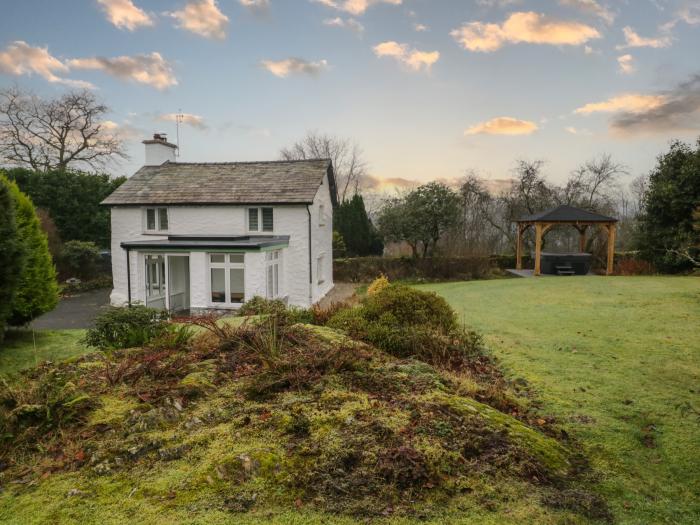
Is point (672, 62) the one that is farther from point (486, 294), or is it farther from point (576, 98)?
point (486, 294)

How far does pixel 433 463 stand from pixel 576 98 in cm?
1899

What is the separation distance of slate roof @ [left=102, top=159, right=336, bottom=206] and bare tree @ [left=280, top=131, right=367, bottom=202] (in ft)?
98.6

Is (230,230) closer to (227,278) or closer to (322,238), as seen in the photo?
(227,278)

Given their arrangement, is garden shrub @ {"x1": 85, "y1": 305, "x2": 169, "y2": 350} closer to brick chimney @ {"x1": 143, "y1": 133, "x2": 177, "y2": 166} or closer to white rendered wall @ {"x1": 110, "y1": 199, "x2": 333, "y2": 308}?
white rendered wall @ {"x1": 110, "y1": 199, "x2": 333, "y2": 308}

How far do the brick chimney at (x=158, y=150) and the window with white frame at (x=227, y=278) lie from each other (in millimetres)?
10188

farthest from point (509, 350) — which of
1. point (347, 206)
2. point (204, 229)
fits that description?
point (347, 206)

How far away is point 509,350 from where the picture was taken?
329 inches

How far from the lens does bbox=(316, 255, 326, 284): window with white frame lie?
22328 mm

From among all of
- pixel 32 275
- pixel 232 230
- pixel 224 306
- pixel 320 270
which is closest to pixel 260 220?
pixel 232 230

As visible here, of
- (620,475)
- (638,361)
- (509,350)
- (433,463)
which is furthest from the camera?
(509,350)

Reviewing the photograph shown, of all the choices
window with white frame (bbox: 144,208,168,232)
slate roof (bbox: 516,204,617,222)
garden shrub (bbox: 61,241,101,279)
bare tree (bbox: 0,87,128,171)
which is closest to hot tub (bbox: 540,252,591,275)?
slate roof (bbox: 516,204,617,222)

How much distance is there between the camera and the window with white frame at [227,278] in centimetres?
1748

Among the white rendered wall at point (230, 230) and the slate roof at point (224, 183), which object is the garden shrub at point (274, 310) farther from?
the slate roof at point (224, 183)

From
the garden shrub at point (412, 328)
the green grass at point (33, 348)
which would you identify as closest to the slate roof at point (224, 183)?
the green grass at point (33, 348)
